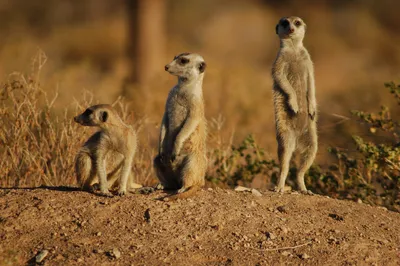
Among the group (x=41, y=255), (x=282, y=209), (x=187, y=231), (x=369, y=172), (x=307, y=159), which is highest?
(x=307, y=159)

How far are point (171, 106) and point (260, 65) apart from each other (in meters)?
17.4

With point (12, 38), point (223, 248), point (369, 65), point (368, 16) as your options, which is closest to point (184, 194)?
point (223, 248)

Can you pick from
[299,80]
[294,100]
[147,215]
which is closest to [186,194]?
[147,215]

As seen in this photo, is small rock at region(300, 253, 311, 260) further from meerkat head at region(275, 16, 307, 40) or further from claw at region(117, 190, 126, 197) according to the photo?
meerkat head at region(275, 16, 307, 40)

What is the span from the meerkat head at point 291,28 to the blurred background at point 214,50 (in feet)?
10.0

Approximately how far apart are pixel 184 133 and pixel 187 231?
0.94 meters

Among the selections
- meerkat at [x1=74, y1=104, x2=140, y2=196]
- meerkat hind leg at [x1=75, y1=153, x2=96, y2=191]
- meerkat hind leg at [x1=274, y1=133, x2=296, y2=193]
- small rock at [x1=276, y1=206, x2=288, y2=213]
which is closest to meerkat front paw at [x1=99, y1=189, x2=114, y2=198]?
meerkat at [x1=74, y1=104, x2=140, y2=196]

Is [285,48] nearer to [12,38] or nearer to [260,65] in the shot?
[12,38]

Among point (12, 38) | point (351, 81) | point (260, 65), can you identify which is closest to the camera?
point (351, 81)

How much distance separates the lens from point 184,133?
18.9 feet

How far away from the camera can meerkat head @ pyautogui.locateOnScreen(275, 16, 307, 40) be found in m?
6.48

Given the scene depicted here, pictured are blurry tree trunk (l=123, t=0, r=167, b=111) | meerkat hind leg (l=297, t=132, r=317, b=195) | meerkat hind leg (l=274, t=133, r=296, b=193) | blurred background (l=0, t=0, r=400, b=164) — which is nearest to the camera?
meerkat hind leg (l=274, t=133, r=296, b=193)

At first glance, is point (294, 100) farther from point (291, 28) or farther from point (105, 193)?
point (105, 193)

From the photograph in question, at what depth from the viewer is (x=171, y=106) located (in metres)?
5.96
